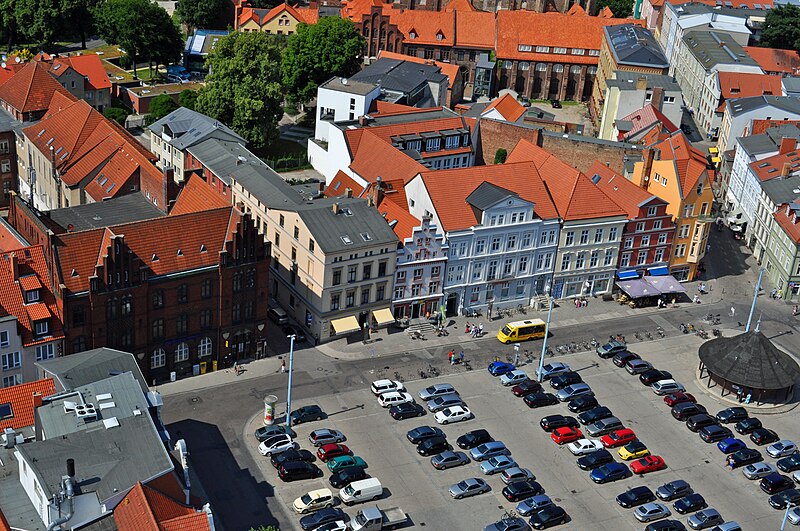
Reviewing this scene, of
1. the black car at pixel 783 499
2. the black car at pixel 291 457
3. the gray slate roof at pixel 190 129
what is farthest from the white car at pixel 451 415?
the gray slate roof at pixel 190 129

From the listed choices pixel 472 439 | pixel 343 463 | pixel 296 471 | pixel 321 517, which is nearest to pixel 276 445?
pixel 296 471

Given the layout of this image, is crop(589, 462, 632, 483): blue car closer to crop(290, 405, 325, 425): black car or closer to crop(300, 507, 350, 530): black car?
crop(300, 507, 350, 530): black car

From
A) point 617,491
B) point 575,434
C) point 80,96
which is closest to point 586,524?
point 617,491

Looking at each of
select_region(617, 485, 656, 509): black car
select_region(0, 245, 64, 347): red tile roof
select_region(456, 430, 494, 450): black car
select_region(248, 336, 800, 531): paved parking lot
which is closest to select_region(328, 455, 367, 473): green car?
select_region(248, 336, 800, 531): paved parking lot

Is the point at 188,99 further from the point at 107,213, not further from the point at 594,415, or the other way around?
the point at 594,415

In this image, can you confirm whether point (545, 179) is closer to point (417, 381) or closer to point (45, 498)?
point (417, 381)

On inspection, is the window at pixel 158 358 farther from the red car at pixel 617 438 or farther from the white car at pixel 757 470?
the white car at pixel 757 470
